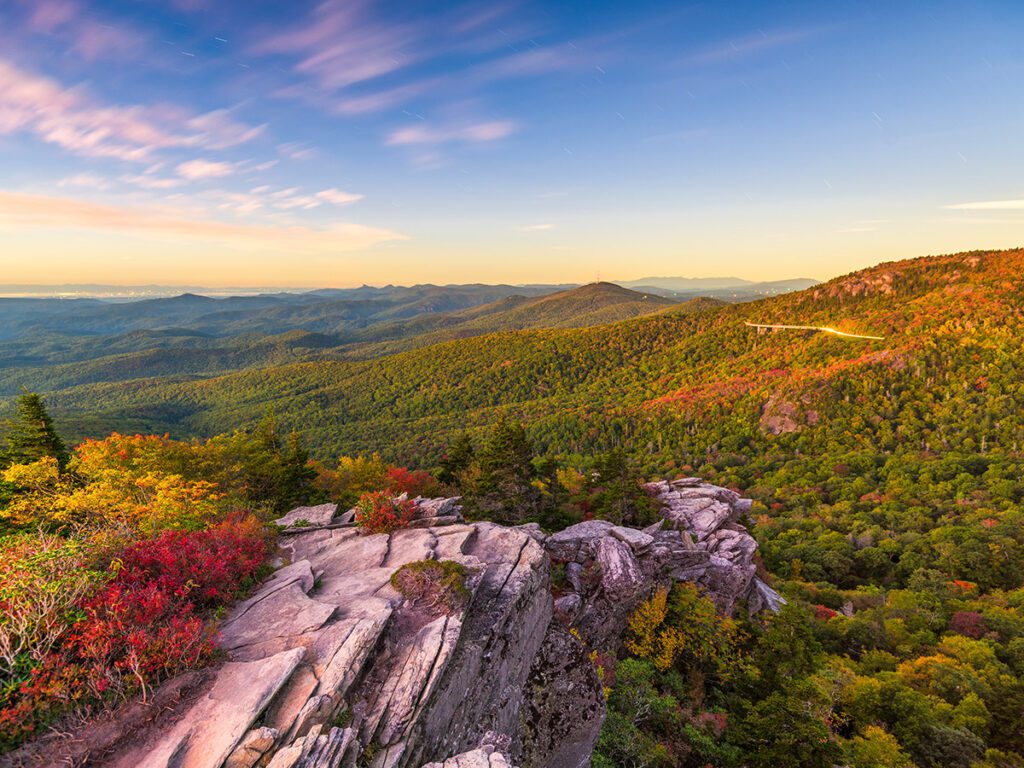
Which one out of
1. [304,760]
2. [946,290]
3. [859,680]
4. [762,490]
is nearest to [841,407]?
[762,490]

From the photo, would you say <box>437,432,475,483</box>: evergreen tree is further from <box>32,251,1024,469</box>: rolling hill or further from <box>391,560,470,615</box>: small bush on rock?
<box>32,251,1024,469</box>: rolling hill

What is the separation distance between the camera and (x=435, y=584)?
19844 millimetres

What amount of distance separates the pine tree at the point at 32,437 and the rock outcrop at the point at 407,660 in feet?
82.9

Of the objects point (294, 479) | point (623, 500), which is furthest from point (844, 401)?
point (294, 479)

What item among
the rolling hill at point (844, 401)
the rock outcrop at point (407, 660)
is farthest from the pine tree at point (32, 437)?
the rolling hill at point (844, 401)

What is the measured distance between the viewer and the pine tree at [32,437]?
3775cm

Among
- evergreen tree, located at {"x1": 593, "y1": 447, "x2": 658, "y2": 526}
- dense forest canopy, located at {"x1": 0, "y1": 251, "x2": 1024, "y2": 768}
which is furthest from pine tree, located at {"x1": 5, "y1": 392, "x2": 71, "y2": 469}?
evergreen tree, located at {"x1": 593, "y1": 447, "x2": 658, "y2": 526}

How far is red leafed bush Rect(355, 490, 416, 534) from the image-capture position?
2914 cm

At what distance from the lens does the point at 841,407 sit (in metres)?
144

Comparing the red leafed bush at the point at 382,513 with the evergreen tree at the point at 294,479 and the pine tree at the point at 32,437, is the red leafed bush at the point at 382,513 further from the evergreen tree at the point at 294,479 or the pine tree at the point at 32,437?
the pine tree at the point at 32,437

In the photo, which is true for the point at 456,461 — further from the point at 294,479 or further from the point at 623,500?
the point at 623,500

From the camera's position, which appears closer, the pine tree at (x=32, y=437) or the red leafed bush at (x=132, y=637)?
the red leafed bush at (x=132, y=637)

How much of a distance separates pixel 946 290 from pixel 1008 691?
216173 millimetres

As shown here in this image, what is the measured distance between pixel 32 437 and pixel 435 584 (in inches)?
1739
